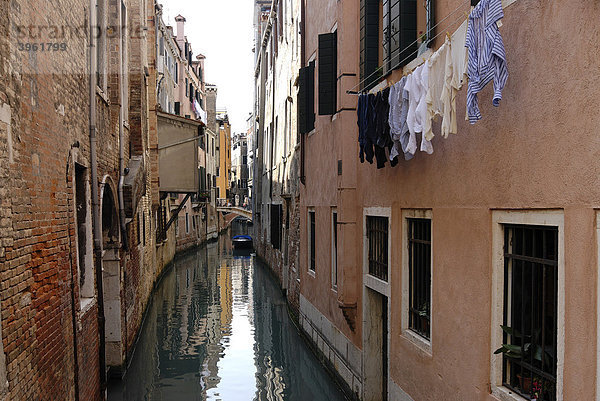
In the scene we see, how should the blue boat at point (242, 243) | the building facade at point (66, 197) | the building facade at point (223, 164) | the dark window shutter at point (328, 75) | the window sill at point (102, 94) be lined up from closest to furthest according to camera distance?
1. the building facade at point (66, 197)
2. the window sill at point (102, 94)
3. the dark window shutter at point (328, 75)
4. the blue boat at point (242, 243)
5. the building facade at point (223, 164)

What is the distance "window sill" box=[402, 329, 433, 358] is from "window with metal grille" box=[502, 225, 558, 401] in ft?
4.70

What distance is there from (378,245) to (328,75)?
306 centimetres

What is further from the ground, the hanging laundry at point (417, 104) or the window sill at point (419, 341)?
the hanging laundry at point (417, 104)

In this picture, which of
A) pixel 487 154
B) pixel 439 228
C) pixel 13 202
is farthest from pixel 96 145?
pixel 487 154

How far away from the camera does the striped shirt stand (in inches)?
155

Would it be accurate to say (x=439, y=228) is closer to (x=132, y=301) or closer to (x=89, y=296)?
(x=89, y=296)

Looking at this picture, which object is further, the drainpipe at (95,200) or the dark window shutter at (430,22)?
the drainpipe at (95,200)

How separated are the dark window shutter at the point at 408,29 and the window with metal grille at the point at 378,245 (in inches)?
82.1

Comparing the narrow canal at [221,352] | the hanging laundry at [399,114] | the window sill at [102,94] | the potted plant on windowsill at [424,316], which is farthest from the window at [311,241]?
the hanging laundry at [399,114]

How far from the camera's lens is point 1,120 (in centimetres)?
391

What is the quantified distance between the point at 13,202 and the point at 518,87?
3637 millimetres

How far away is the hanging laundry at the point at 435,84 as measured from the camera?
4.88 metres

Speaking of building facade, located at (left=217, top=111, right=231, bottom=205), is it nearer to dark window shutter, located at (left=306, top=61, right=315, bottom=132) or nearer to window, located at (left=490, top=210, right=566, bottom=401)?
dark window shutter, located at (left=306, top=61, right=315, bottom=132)

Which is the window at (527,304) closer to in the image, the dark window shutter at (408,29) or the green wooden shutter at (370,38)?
the dark window shutter at (408,29)
